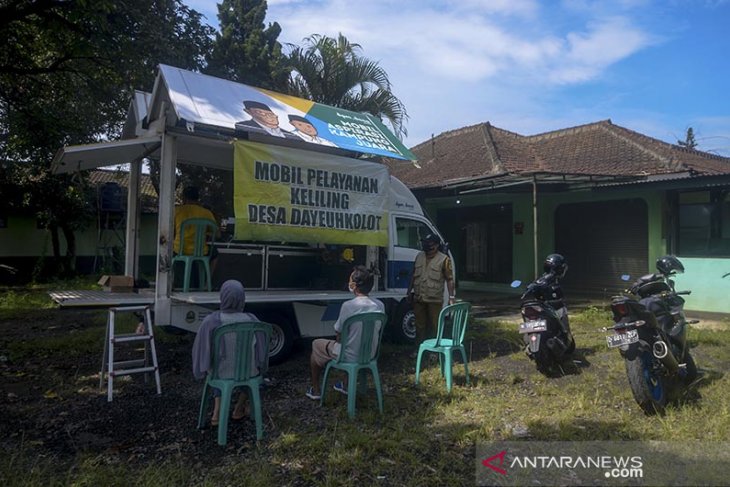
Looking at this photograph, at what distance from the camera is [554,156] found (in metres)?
14.5

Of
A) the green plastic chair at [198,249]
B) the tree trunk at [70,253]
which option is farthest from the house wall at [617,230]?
the tree trunk at [70,253]

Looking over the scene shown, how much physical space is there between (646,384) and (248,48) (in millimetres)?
12998

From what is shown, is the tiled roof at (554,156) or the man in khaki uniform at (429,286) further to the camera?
the tiled roof at (554,156)

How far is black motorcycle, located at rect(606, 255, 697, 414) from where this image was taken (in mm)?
4461

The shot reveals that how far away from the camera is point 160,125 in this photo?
19.3 ft

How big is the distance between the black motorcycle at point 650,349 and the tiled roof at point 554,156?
649cm

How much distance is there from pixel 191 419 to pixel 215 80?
401cm

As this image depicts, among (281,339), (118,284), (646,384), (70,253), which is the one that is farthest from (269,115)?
(70,253)

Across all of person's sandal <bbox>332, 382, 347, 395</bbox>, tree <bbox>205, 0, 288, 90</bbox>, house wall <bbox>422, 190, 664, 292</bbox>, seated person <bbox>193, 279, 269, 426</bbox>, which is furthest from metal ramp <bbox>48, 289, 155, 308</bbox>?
house wall <bbox>422, 190, 664, 292</bbox>

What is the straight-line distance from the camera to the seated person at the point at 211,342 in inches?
162

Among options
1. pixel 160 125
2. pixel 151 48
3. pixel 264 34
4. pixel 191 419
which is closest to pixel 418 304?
pixel 191 419

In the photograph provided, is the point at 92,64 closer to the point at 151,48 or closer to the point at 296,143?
the point at 151,48

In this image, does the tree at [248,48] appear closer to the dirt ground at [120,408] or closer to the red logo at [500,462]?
the dirt ground at [120,408]

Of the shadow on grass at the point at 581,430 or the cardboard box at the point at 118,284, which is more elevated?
the cardboard box at the point at 118,284
